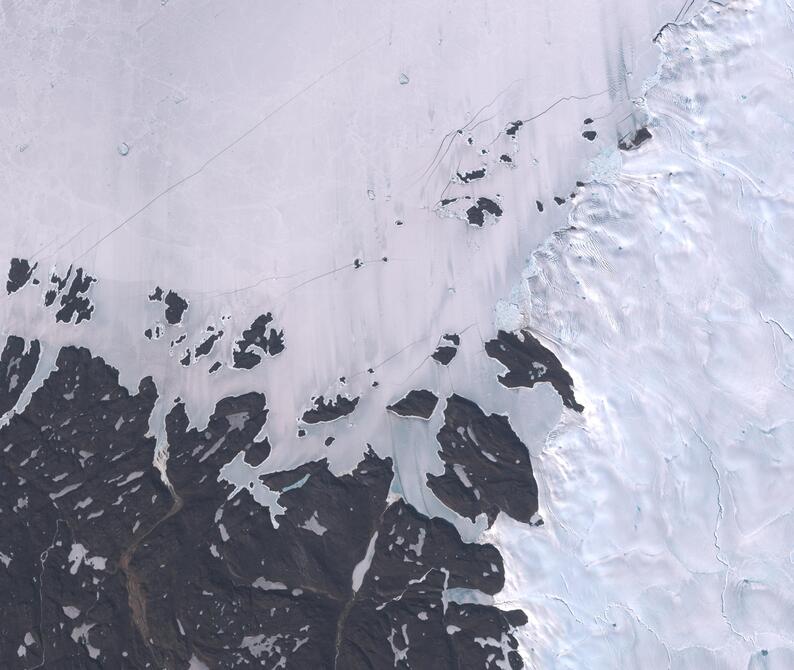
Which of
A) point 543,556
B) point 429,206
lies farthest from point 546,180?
point 543,556

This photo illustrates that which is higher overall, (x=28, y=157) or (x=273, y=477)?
(x=28, y=157)

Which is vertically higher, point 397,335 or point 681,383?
point 397,335

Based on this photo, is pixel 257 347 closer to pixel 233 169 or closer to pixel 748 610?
pixel 233 169

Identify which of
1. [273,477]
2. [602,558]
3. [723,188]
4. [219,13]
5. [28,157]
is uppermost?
[219,13]

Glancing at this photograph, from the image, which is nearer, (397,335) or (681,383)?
(681,383)
